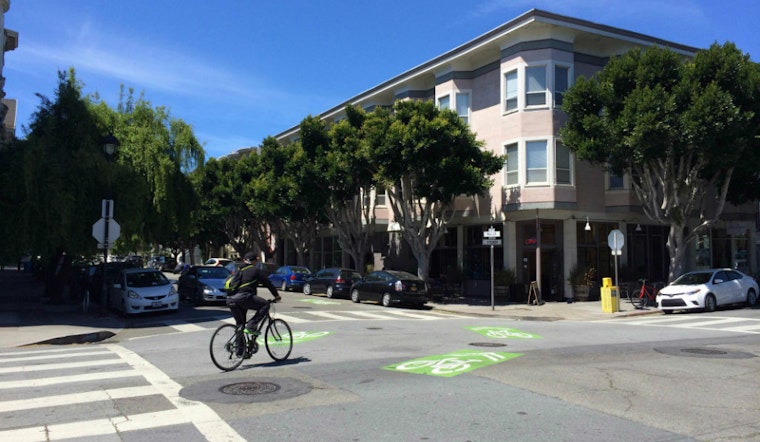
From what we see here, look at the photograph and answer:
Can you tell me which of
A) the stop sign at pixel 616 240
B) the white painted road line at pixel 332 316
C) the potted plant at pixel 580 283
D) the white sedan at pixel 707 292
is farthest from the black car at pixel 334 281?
the white sedan at pixel 707 292

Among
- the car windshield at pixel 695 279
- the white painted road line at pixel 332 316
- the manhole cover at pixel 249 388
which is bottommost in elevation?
the white painted road line at pixel 332 316

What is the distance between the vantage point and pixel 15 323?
52.6 ft

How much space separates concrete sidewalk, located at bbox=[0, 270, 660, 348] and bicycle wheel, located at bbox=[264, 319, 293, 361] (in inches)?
268

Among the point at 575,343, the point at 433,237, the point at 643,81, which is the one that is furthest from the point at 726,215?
the point at 575,343

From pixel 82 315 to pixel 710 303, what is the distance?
21339 mm

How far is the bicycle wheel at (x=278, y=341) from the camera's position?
9.52m

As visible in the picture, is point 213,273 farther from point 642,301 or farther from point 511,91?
point 642,301

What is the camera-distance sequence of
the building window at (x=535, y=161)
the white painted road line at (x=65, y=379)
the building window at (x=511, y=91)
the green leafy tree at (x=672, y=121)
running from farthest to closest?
the building window at (x=511, y=91), the building window at (x=535, y=161), the green leafy tree at (x=672, y=121), the white painted road line at (x=65, y=379)

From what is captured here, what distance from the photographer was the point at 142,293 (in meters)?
18.2

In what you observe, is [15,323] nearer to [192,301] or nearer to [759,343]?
[192,301]

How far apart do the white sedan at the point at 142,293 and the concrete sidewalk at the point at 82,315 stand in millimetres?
634

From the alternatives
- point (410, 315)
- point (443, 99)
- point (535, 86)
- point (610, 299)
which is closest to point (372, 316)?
point (410, 315)

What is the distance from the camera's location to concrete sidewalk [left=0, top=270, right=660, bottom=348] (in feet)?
45.6

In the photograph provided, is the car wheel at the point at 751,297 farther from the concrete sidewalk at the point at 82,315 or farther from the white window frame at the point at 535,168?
the white window frame at the point at 535,168
